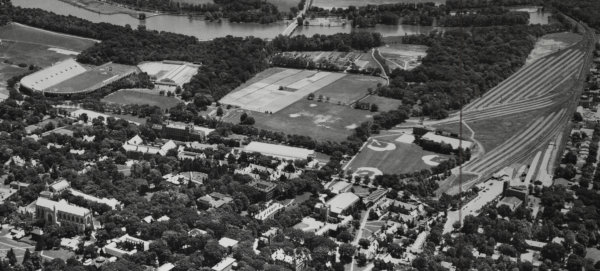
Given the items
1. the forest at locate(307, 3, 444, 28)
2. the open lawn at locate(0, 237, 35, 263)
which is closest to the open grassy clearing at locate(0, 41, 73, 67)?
the forest at locate(307, 3, 444, 28)

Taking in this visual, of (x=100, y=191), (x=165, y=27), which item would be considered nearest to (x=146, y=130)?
(x=100, y=191)

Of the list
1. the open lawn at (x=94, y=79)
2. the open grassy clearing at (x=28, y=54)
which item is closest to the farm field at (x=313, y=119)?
the open lawn at (x=94, y=79)

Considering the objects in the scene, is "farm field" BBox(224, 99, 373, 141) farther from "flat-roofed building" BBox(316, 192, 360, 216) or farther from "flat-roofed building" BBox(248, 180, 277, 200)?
"flat-roofed building" BBox(316, 192, 360, 216)

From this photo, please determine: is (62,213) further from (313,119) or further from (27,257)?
(313,119)

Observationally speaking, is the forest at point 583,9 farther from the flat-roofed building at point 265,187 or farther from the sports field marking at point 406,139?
the flat-roofed building at point 265,187

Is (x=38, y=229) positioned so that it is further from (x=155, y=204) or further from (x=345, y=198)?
(x=345, y=198)

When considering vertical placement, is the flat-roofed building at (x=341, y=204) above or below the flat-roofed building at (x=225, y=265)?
above
